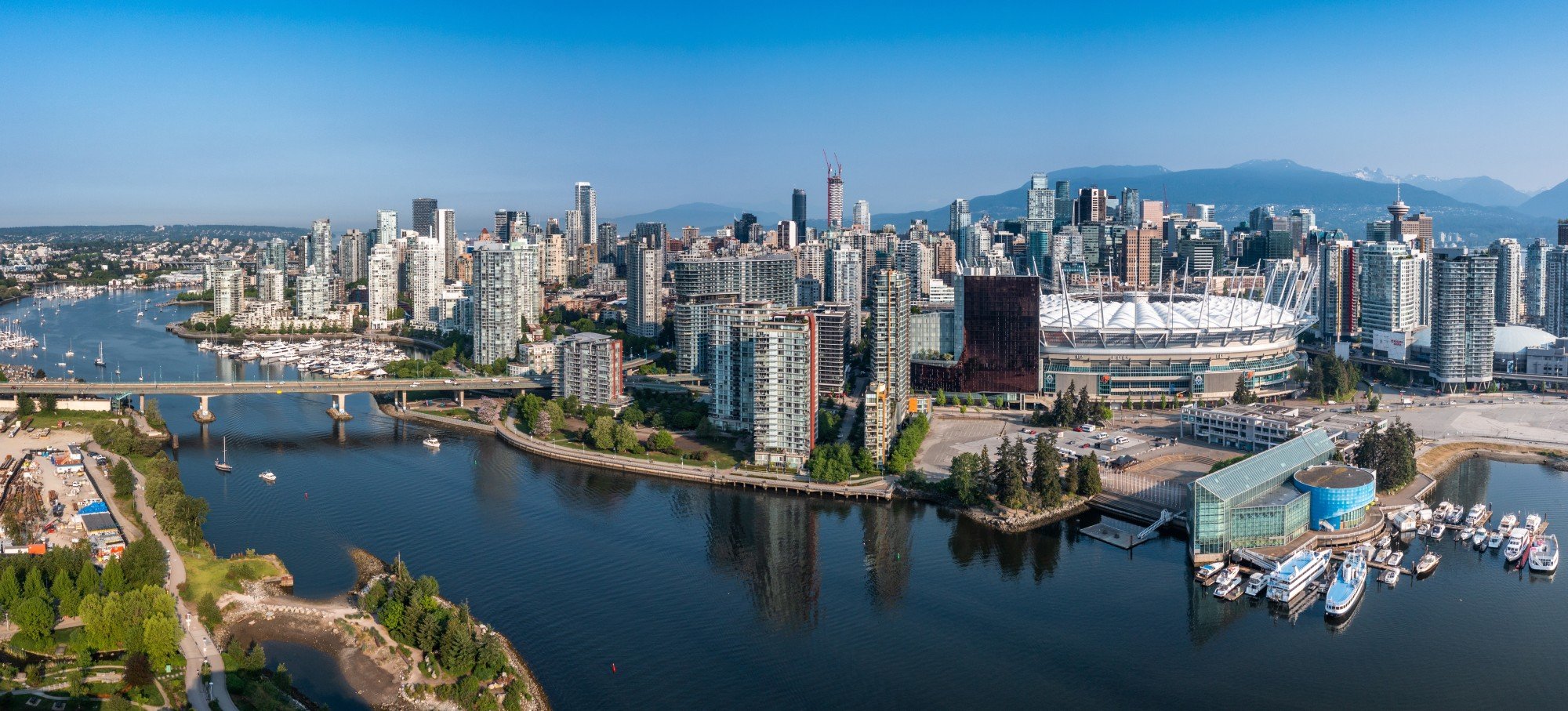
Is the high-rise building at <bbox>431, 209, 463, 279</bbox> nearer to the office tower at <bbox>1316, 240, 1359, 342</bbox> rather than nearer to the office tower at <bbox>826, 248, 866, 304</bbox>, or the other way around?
the office tower at <bbox>826, 248, 866, 304</bbox>

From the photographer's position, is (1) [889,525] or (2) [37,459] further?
(2) [37,459]

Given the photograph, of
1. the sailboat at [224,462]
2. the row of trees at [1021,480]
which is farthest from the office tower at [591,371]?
the row of trees at [1021,480]

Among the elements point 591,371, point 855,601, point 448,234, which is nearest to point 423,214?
point 448,234

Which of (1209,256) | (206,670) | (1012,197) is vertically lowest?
(206,670)

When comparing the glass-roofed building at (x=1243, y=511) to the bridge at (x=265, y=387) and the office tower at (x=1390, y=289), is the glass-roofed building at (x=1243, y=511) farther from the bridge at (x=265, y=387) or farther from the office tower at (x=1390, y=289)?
the office tower at (x=1390, y=289)

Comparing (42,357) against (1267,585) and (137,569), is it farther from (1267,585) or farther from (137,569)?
(1267,585)

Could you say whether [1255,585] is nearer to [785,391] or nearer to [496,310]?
[785,391]

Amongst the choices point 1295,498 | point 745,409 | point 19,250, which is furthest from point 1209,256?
point 19,250
